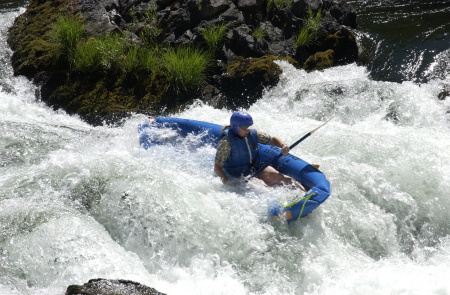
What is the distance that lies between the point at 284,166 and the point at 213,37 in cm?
382

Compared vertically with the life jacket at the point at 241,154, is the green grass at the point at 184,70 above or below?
below

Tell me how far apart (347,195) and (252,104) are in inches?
122

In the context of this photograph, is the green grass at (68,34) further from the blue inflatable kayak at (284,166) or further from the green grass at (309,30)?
the green grass at (309,30)

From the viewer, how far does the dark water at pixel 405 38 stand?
8570 millimetres

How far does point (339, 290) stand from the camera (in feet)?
14.1

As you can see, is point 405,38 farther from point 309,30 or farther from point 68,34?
point 68,34

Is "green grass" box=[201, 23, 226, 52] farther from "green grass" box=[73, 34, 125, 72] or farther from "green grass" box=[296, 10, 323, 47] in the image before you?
"green grass" box=[296, 10, 323, 47]

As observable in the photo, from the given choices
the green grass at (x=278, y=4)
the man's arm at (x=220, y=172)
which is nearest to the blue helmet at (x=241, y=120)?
the man's arm at (x=220, y=172)

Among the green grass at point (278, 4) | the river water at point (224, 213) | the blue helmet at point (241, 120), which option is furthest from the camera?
the green grass at point (278, 4)

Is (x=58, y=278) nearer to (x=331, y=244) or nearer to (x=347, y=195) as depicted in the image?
(x=331, y=244)

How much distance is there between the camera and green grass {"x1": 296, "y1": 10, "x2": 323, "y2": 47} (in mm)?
9141

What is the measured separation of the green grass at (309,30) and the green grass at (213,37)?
57.1 inches

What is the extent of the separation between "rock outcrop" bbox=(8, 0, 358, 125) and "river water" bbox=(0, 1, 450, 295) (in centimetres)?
89

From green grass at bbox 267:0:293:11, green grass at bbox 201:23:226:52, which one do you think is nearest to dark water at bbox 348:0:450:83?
green grass at bbox 267:0:293:11
